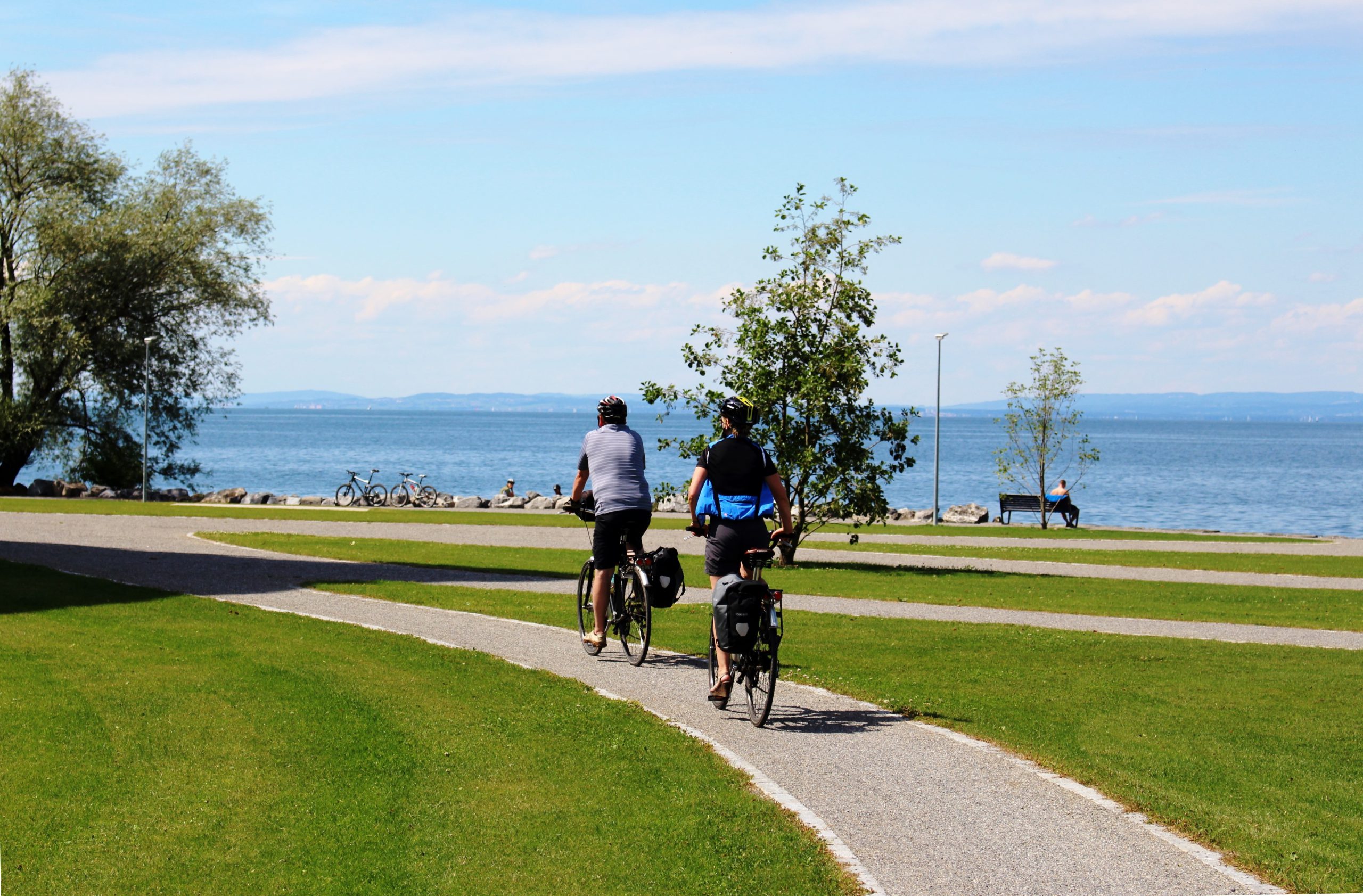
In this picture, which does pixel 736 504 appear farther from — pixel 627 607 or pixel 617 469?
pixel 627 607

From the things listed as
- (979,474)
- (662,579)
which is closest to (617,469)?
(662,579)

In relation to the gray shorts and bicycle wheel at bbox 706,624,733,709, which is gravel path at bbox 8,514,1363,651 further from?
the gray shorts

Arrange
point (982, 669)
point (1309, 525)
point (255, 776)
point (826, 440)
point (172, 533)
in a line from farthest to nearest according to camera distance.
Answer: point (1309, 525)
point (172, 533)
point (826, 440)
point (982, 669)
point (255, 776)

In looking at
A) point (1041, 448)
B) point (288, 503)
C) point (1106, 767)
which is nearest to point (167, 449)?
point (288, 503)

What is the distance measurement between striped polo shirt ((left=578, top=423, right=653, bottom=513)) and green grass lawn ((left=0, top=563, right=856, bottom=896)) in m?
1.54

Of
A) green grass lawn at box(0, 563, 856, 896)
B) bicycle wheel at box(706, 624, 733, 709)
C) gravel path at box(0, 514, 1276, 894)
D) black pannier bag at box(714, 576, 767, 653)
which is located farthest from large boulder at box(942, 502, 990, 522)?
black pannier bag at box(714, 576, 767, 653)

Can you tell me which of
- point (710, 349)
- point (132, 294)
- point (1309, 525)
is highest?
point (132, 294)

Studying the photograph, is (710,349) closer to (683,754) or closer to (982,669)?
→ (982,669)

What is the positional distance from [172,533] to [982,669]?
18.7 metres

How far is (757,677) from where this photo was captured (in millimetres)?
8906

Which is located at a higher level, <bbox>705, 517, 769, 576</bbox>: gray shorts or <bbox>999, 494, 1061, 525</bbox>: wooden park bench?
<bbox>705, 517, 769, 576</bbox>: gray shorts

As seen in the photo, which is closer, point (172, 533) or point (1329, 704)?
point (1329, 704)

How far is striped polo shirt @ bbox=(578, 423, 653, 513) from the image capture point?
10773 millimetres

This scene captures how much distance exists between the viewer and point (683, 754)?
7.79m
